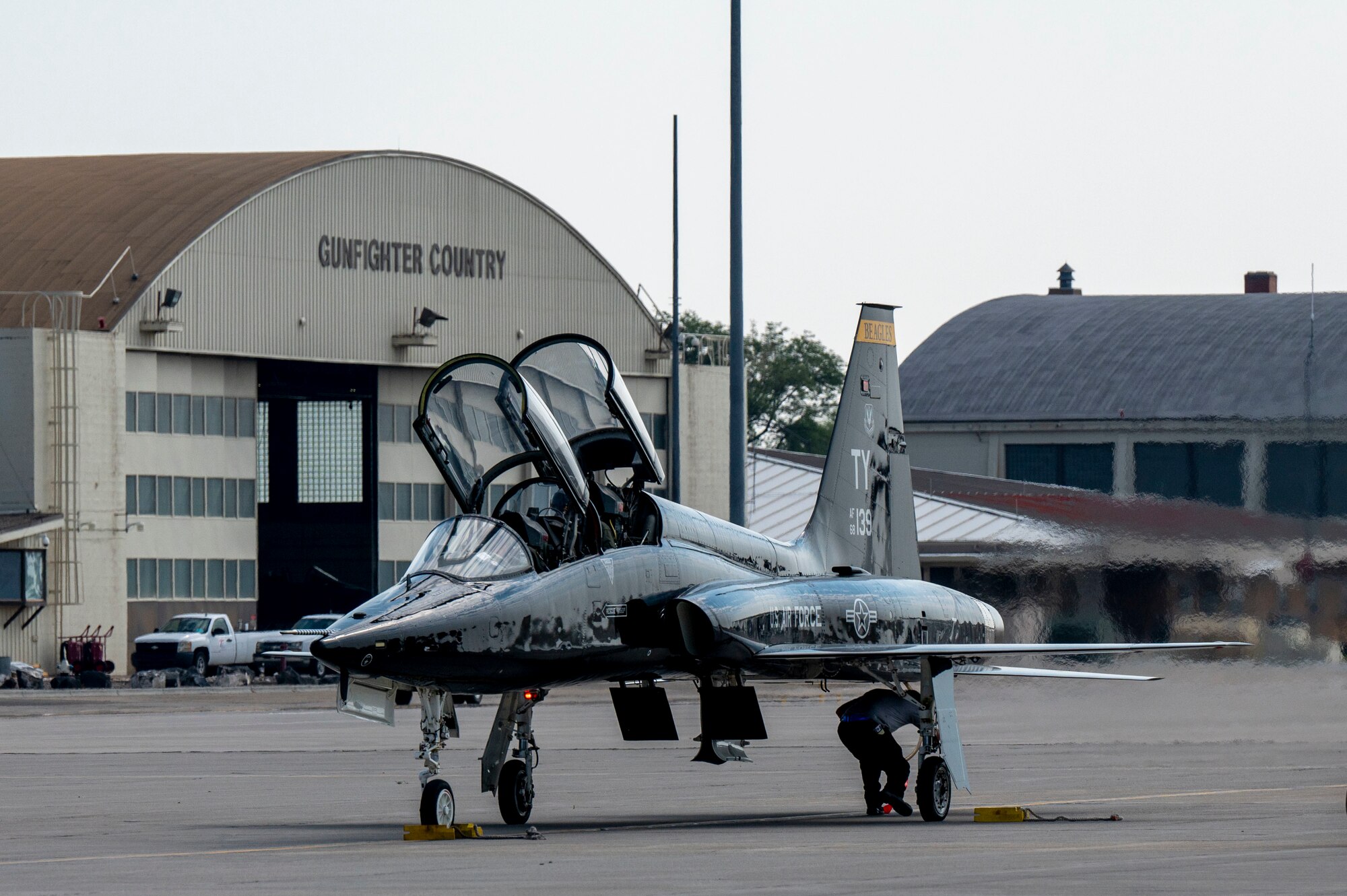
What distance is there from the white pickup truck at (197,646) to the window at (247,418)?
23.7 ft

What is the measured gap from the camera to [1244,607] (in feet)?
93.7

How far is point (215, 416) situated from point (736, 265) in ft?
105

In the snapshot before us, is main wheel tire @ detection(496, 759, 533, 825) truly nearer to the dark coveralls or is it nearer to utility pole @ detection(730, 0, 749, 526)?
the dark coveralls

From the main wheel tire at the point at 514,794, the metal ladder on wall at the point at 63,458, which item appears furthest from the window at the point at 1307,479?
the metal ladder on wall at the point at 63,458

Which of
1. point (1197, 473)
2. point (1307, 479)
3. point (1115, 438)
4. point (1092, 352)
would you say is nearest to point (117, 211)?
point (1115, 438)

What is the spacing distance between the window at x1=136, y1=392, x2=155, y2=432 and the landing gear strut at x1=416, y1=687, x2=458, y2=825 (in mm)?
47240

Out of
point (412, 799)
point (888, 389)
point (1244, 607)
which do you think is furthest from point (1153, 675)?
point (412, 799)

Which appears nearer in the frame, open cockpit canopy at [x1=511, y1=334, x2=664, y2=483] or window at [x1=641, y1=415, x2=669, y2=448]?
open cockpit canopy at [x1=511, y1=334, x2=664, y2=483]

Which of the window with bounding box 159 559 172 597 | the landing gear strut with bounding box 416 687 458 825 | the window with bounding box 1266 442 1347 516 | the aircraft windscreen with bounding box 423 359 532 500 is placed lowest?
the window with bounding box 159 559 172 597

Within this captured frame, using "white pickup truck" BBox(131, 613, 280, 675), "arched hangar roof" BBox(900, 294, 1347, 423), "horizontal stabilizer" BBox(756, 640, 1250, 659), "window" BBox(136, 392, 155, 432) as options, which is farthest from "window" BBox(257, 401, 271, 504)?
"horizontal stabilizer" BBox(756, 640, 1250, 659)

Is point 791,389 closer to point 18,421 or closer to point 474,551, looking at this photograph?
point 18,421

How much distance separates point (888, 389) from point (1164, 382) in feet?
152

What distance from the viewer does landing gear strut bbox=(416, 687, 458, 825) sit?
17.2m

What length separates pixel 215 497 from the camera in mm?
66188
